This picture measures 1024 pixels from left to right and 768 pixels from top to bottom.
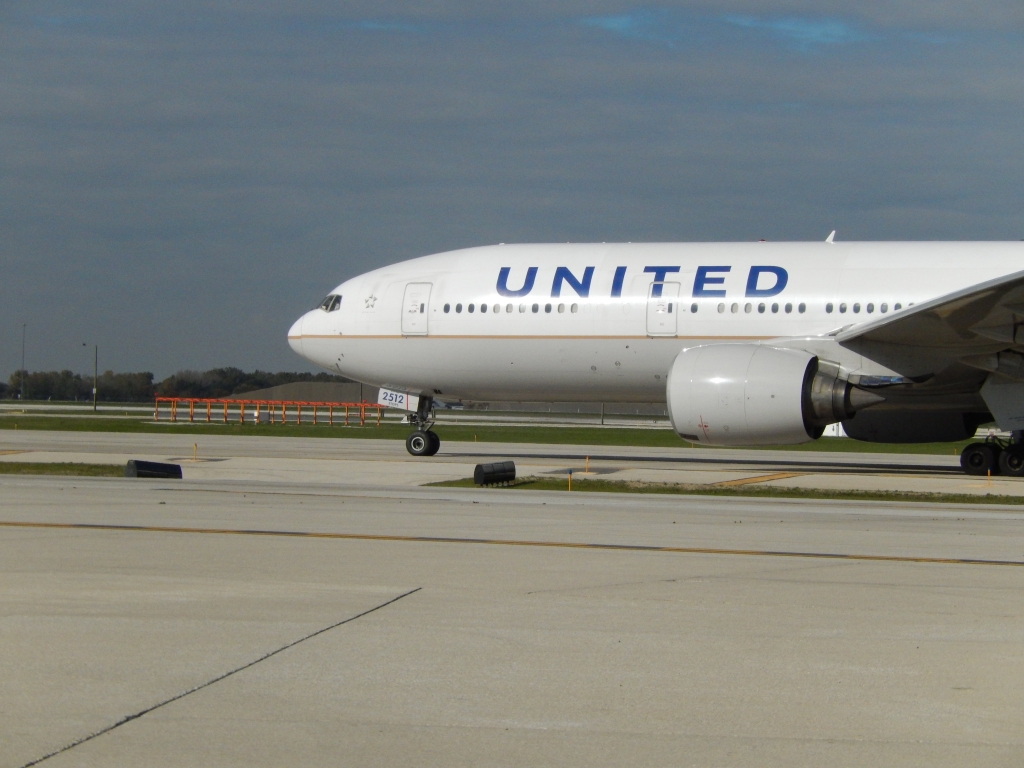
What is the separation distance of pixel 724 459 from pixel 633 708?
20884 mm

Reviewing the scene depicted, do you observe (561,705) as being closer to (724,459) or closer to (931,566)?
(931,566)

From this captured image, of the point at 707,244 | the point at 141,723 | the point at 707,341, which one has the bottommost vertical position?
the point at 141,723

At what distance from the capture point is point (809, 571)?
8695 mm

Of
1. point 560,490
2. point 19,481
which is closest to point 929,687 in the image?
point 560,490

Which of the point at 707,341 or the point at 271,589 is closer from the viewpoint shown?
the point at 271,589

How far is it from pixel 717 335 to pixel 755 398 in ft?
9.11

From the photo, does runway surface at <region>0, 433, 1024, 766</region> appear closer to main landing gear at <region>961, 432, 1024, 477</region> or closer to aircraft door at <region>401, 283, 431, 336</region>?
main landing gear at <region>961, 432, 1024, 477</region>

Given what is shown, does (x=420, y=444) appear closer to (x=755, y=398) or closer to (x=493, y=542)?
(x=755, y=398)

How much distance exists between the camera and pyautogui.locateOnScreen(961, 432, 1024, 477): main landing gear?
19.5 metres

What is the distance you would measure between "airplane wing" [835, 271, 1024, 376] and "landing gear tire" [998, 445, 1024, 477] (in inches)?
92.7

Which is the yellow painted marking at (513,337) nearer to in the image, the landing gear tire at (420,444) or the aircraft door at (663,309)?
the aircraft door at (663,309)

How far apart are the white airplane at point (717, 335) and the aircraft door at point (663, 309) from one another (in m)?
0.03


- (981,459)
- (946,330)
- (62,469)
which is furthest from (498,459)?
(946,330)

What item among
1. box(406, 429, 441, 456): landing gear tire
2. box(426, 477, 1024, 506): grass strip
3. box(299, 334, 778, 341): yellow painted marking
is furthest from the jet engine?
box(406, 429, 441, 456): landing gear tire
